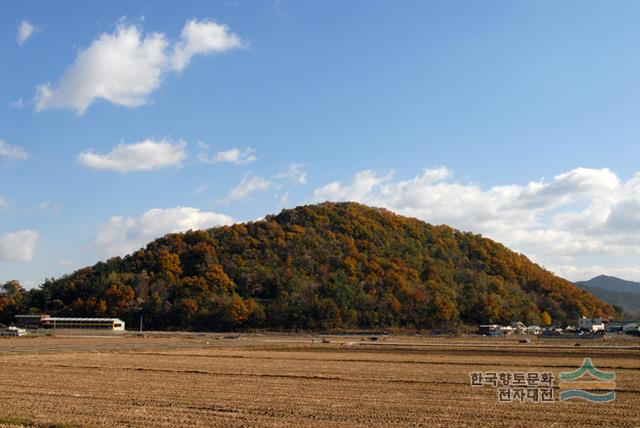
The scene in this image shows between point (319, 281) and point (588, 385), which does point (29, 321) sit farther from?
point (588, 385)

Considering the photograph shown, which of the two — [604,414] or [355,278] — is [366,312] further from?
[604,414]

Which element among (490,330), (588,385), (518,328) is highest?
(588,385)

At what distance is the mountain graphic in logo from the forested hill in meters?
96.8

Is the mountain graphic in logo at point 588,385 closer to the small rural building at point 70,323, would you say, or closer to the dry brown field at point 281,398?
the dry brown field at point 281,398

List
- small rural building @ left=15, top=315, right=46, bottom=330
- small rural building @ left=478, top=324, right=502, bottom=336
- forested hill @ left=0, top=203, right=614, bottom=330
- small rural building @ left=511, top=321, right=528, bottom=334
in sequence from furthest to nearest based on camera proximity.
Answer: forested hill @ left=0, top=203, right=614, bottom=330, small rural building @ left=15, top=315, right=46, bottom=330, small rural building @ left=511, top=321, right=528, bottom=334, small rural building @ left=478, top=324, right=502, bottom=336

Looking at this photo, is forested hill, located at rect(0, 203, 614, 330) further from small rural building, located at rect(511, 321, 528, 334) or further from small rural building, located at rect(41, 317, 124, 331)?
small rural building, located at rect(41, 317, 124, 331)

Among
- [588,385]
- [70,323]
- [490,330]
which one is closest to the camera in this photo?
[588,385]

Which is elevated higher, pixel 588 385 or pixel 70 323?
pixel 588 385

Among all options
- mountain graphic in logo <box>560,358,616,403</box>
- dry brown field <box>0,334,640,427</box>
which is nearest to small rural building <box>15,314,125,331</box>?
dry brown field <box>0,334,640,427</box>

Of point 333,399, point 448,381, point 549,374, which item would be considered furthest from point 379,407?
point 549,374

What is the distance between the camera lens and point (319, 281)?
144m

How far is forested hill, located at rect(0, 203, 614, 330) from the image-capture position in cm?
12850

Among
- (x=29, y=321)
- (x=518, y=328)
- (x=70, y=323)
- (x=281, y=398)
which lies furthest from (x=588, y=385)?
(x=29, y=321)

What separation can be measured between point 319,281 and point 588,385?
11969 cm
